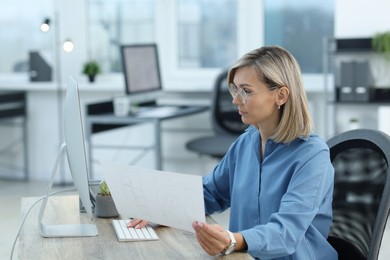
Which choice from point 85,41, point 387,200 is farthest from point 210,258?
point 85,41

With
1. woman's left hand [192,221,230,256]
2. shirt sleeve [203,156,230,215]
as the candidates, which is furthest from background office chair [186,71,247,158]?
woman's left hand [192,221,230,256]

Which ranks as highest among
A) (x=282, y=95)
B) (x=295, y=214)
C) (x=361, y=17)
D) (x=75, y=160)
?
(x=361, y=17)

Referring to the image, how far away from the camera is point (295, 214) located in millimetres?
1833

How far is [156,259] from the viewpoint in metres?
1.83

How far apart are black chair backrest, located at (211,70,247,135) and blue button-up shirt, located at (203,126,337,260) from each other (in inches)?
116

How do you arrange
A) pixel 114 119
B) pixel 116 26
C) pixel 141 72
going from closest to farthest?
1. pixel 114 119
2. pixel 141 72
3. pixel 116 26

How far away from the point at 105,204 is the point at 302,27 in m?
3.67

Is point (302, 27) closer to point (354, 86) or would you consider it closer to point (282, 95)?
point (354, 86)

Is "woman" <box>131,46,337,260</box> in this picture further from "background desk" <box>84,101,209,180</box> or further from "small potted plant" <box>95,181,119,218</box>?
"background desk" <box>84,101,209,180</box>

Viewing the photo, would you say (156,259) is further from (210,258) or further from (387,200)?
(387,200)

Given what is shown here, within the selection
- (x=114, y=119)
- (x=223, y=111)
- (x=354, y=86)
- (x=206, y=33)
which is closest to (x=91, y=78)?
(x=206, y=33)

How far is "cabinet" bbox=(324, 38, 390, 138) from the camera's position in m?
4.99

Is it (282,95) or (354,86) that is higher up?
(282,95)

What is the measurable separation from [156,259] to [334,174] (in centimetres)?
60
